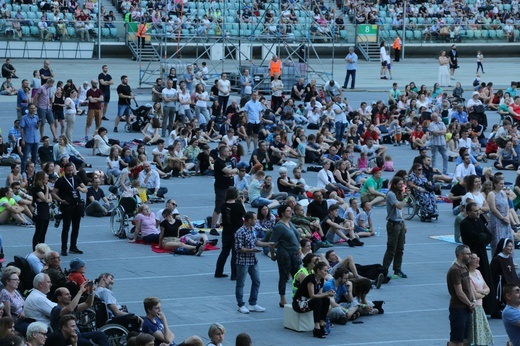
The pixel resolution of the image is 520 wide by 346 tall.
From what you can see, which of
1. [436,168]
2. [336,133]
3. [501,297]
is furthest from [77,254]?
[336,133]

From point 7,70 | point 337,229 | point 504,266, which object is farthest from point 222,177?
point 7,70

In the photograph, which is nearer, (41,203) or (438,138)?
(41,203)

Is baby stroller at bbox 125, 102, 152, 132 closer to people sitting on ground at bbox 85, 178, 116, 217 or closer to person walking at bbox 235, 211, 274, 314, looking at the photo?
people sitting on ground at bbox 85, 178, 116, 217

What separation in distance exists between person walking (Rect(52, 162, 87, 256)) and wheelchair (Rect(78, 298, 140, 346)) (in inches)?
187

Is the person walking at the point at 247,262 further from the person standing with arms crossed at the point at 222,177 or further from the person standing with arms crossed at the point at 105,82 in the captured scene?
the person standing with arms crossed at the point at 105,82

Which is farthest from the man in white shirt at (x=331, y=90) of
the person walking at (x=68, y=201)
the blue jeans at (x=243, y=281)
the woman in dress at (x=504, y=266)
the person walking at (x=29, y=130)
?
the woman in dress at (x=504, y=266)

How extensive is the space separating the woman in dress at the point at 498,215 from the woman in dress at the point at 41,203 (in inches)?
268

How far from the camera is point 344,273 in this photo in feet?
52.1

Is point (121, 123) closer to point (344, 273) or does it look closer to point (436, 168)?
point (436, 168)

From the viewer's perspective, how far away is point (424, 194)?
73.6 ft

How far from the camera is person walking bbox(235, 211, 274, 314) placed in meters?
15.8

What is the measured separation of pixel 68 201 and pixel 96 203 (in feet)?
11.7

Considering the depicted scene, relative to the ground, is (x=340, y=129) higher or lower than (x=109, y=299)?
lower

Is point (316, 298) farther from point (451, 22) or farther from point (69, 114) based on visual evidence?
point (451, 22)
